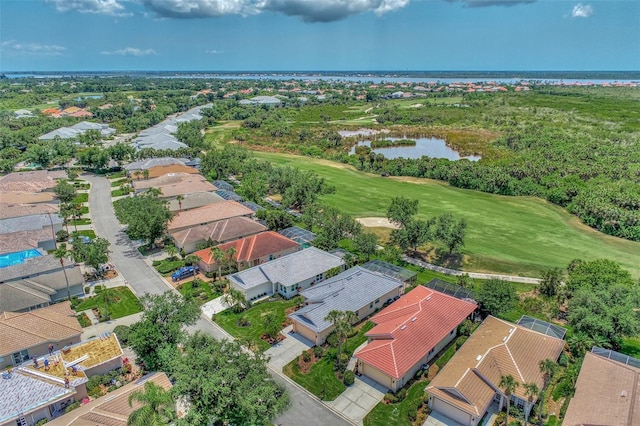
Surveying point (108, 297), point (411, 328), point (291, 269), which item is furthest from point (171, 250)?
point (411, 328)

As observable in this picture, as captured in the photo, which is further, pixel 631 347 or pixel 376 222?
pixel 376 222

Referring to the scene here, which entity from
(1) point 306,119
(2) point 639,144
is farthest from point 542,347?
(1) point 306,119

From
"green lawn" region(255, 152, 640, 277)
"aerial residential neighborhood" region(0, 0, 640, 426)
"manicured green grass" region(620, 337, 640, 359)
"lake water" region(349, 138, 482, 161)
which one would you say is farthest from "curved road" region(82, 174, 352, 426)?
"lake water" region(349, 138, 482, 161)

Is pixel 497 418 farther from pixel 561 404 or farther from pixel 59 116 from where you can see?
pixel 59 116

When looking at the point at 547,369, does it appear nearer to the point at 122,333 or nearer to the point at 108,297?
the point at 122,333

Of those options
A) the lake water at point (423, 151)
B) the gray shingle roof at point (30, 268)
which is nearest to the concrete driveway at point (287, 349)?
the gray shingle roof at point (30, 268)

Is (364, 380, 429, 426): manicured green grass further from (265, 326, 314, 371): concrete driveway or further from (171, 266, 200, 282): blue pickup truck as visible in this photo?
(171, 266, 200, 282): blue pickup truck
